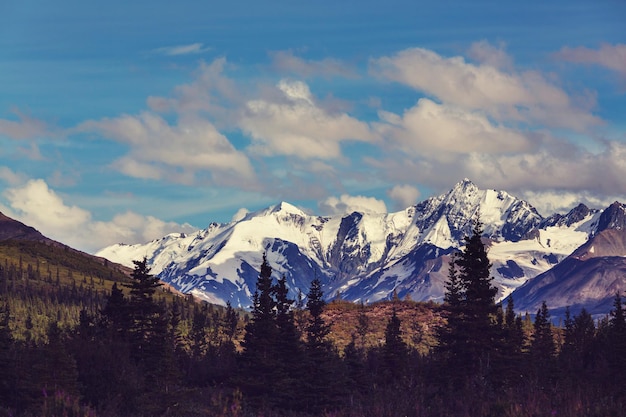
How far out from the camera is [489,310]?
5825cm

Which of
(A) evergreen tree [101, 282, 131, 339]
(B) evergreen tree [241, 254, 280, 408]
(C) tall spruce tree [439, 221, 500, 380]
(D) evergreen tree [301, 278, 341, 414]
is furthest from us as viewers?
(A) evergreen tree [101, 282, 131, 339]

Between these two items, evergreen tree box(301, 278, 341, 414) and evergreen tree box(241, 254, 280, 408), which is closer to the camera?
evergreen tree box(301, 278, 341, 414)

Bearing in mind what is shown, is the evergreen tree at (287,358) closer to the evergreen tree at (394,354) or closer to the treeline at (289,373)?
the treeline at (289,373)

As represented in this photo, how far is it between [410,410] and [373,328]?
350 feet

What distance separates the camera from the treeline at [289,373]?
33.2 m

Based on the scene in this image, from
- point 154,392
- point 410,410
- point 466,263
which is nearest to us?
point 410,410

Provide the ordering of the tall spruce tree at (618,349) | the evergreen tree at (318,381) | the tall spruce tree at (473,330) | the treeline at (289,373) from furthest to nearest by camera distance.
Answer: the tall spruce tree at (618,349), the tall spruce tree at (473,330), the evergreen tree at (318,381), the treeline at (289,373)

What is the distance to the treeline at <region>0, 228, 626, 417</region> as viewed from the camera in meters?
33.2

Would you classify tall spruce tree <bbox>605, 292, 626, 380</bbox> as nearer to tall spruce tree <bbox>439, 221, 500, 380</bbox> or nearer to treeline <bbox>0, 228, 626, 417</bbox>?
treeline <bbox>0, 228, 626, 417</bbox>

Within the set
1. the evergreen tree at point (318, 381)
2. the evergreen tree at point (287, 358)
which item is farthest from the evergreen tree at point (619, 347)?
the evergreen tree at point (287, 358)

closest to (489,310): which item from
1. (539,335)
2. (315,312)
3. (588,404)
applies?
(315,312)

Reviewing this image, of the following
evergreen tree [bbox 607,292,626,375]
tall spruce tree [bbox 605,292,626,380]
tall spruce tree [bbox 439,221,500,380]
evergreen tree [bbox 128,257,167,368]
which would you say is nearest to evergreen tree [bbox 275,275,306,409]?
evergreen tree [bbox 128,257,167,368]

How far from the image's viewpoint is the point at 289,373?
6000cm

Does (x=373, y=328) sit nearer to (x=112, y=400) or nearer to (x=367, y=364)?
(x=367, y=364)
